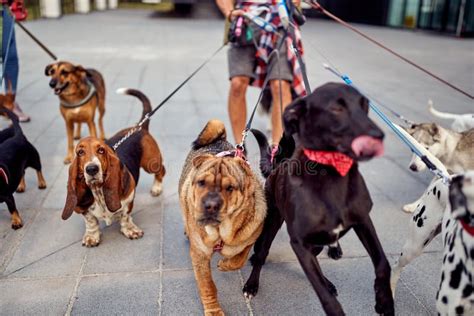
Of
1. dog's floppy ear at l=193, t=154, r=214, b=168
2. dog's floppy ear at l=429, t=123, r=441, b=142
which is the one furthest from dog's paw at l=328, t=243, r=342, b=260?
dog's floppy ear at l=429, t=123, r=441, b=142

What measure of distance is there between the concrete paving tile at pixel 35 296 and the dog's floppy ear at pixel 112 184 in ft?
2.05

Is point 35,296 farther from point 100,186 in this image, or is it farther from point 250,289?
point 250,289

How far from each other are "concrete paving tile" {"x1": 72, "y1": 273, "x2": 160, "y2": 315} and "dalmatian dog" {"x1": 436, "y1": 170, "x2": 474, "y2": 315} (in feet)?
5.72

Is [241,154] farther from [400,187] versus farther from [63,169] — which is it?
[63,169]

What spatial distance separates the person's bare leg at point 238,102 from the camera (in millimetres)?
5156

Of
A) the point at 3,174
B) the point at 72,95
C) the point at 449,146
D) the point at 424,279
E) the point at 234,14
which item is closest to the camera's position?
the point at 424,279

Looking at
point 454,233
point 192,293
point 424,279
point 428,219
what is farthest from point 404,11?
point 454,233

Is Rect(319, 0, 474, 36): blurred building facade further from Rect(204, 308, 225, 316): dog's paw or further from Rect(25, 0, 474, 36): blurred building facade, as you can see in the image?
Rect(204, 308, 225, 316): dog's paw

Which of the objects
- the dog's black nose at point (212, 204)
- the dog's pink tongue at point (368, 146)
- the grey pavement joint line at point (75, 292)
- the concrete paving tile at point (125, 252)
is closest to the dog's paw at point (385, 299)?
the dog's pink tongue at point (368, 146)

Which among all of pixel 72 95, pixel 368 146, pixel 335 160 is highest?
pixel 368 146

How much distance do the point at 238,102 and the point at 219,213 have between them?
9.81ft

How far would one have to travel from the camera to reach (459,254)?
2.01 meters

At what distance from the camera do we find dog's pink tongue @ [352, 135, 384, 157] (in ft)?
5.93

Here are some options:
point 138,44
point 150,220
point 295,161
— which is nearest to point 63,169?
point 150,220
